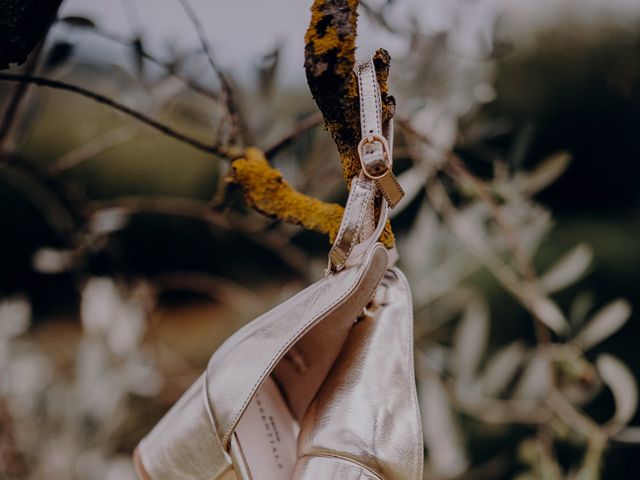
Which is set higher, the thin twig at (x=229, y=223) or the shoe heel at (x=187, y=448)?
the thin twig at (x=229, y=223)

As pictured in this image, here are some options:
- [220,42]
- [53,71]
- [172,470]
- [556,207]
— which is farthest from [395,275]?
[556,207]

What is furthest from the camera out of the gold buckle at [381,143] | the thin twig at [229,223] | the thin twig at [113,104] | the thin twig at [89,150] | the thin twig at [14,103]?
the thin twig at [229,223]

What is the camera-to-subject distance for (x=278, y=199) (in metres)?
0.45

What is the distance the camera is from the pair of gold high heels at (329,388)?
344mm

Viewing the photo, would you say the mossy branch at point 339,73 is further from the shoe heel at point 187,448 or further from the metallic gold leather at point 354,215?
the shoe heel at point 187,448

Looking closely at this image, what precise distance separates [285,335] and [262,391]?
3.9 inches

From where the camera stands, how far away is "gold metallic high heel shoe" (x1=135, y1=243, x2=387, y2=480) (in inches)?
13.9

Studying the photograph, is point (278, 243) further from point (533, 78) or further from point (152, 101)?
point (533, 78)

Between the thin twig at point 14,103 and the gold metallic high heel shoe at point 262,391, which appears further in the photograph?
the thin twig at point 14,103

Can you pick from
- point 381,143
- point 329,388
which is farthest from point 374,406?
point 381,143

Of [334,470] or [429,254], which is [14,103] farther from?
[429,254]

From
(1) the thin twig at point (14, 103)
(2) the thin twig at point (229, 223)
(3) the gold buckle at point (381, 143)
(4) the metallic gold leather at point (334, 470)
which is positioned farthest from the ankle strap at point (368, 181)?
(2) the thin twig at point (229, 223)

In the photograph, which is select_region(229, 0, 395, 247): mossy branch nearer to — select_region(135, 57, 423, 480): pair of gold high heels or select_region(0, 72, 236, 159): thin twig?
select_region(135, 57, 423, 480): pair of gold high heels

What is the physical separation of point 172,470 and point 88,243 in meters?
0.70
